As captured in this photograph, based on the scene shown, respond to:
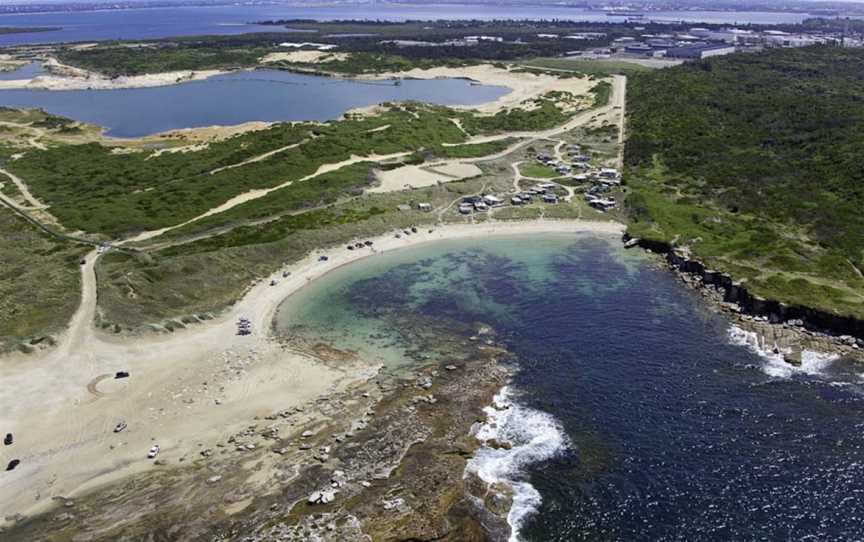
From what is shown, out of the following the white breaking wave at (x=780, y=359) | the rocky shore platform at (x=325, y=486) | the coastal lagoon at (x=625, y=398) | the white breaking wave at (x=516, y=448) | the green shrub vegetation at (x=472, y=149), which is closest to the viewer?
the rocky shore platform at (x=325, y=486)

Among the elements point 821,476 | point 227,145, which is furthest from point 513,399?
point 227,145

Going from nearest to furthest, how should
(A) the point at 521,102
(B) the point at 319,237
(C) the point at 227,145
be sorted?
1. (B) the point at 319,237
2. (C) the point at 227,145
3. (A) the point at 521,102

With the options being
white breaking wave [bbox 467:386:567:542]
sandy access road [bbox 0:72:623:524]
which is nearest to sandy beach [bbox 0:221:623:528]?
sandy access road [bbox 0:72:623:524]

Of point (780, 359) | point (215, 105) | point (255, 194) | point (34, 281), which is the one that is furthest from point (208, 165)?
point (780, 359)

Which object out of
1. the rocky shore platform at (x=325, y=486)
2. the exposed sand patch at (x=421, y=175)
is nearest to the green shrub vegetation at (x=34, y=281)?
the rocky shore platform at (x=325, y=486)

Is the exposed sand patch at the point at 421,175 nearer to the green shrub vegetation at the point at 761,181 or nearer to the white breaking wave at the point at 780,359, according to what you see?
the green shrub vegetation at the point at 761,181

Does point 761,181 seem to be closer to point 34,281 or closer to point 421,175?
point 421,175

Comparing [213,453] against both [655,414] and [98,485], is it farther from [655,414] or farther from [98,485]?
[655,414]
